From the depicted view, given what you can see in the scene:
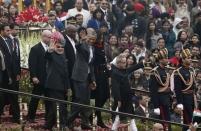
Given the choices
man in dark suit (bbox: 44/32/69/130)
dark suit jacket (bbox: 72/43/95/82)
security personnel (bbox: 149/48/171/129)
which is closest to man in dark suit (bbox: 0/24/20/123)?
man in dark suit (bbox: 44/32/69/130)

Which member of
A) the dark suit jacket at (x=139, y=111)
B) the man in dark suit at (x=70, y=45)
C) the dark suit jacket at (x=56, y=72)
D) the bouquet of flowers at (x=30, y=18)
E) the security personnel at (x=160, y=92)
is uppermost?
the bouquet of flowers at (x=30, y=18)

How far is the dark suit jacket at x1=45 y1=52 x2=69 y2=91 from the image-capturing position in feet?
46.7

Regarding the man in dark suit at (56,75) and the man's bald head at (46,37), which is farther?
the man's bald head at (46,37)

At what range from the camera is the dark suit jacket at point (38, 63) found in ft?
48.2

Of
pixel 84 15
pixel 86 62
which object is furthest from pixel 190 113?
pixel 84 15

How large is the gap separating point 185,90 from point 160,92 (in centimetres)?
49

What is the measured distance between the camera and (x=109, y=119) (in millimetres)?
15969

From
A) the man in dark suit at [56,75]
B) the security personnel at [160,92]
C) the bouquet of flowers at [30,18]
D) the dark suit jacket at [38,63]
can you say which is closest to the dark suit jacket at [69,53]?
the dark suit jacket at [38,63]

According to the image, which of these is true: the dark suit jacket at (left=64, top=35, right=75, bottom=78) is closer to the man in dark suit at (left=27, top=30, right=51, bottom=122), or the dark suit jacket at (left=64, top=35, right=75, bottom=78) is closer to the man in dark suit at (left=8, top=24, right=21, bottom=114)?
the man in dark suit at (left=27, top=30, right=51, bottom=122)

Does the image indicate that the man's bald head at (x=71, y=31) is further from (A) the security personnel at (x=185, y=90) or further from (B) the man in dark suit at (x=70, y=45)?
(A) the security personnel at (x=185, y=90)

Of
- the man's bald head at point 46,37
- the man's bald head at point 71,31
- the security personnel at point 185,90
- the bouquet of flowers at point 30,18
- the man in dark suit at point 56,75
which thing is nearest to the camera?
the man in dark suit at point 56,75

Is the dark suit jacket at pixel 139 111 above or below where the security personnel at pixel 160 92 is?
below

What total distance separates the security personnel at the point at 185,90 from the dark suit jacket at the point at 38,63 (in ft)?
8.56

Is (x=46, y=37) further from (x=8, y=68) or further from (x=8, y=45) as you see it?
(x=8, y=68)
